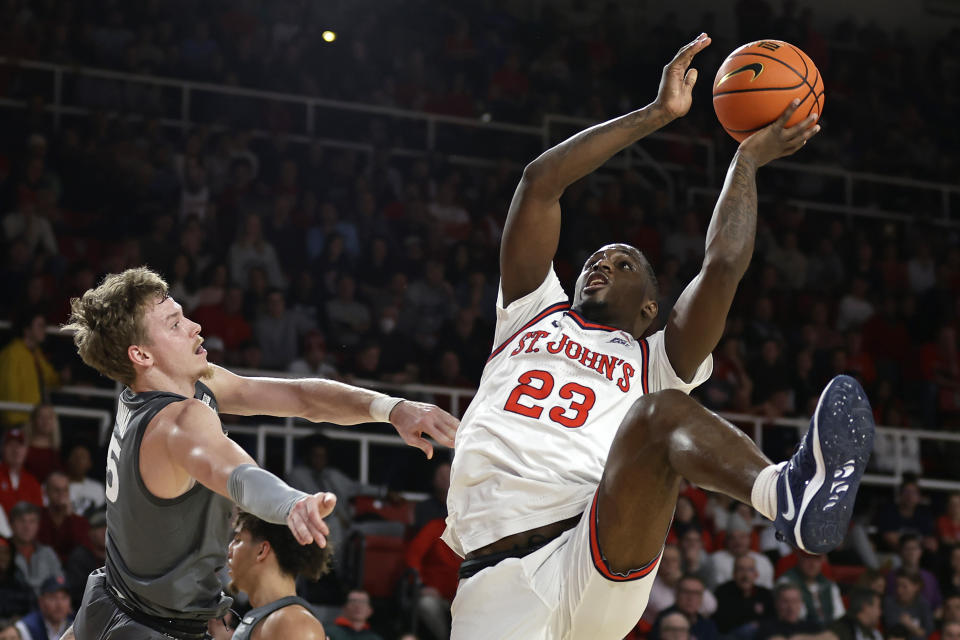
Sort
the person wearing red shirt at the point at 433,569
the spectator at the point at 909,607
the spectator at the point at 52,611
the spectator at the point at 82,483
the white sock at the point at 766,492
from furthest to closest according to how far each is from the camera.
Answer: the spectator at the point at 909,607
the person wearing red shirt at the point at 433,569
the spectator at the point at 82,483
the spectator at the point at 52,611
the white sock at the point at 766,492

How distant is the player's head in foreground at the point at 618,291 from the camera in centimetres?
465

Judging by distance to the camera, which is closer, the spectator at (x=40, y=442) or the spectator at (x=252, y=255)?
the spectator at (x=40, y=442)

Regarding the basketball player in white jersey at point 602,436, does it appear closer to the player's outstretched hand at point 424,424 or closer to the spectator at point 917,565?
the player's outstretched hand at point 424,424

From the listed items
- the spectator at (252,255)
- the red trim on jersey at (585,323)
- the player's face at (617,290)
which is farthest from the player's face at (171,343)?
the spectator at (252,255)

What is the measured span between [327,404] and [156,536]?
3.19 feet

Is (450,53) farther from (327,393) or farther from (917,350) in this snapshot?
(327,393)

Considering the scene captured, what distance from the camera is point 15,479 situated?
7.90 m

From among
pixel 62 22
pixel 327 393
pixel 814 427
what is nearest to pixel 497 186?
pixel 62 22

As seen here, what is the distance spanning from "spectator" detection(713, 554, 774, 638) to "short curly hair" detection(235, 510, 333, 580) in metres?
4.85

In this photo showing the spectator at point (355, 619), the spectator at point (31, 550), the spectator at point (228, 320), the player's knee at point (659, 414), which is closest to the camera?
the player's knee at point (659, 414)

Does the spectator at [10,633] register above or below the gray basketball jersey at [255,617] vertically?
below

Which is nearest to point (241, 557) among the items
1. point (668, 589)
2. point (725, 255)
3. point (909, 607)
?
point (725, 255)

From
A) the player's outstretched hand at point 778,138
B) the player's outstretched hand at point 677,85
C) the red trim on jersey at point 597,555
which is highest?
the player's outstretched hand at point 677,85

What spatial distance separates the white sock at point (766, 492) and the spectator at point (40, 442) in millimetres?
5817
